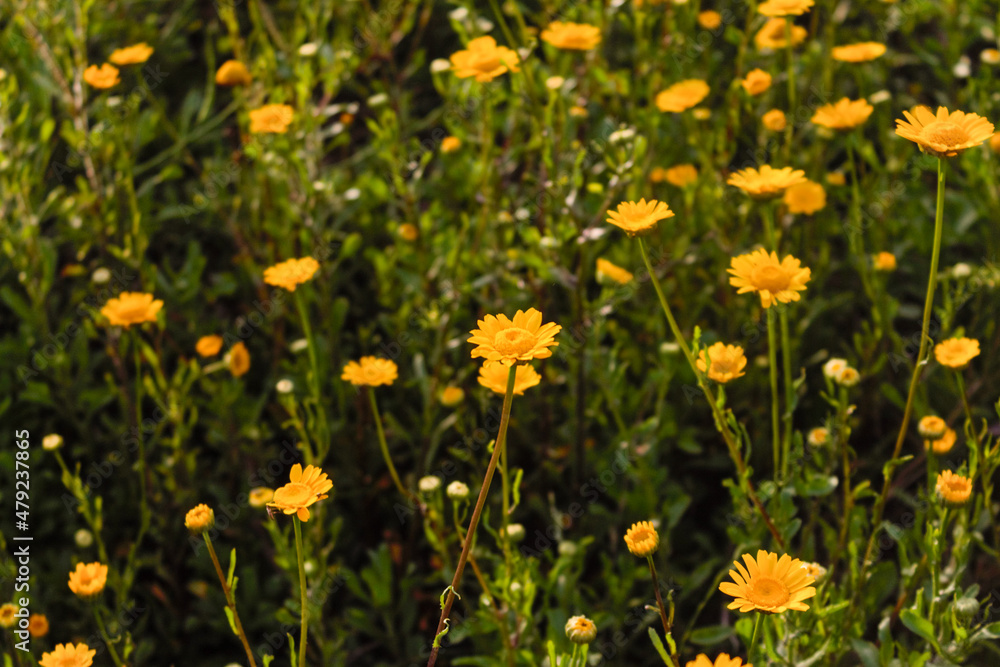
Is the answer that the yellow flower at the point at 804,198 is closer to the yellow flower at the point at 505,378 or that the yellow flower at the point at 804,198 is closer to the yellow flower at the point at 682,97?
the yellow flower at the point at 682,97

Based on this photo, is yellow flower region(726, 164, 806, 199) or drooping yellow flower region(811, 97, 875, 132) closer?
yellow flower region(726, 164, 806, 199)

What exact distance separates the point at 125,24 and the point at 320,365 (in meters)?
1.60

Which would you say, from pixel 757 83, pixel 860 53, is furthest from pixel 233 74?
pixel 860 53

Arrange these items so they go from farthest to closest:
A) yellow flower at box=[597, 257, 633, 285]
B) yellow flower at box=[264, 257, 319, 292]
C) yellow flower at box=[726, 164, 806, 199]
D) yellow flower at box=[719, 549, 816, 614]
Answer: yellow flower at box=[597, 257, 633, 285], yellow flower at box=[264, 257, 319, 292], yellow flower at box=[726, 164, 806, 199], yellow flower at box=[719, 549, 816, 614]

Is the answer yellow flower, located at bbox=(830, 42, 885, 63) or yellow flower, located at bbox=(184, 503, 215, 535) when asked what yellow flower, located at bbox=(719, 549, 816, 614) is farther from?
yellow flower, located at bbox=(830, 42, 885, 63)

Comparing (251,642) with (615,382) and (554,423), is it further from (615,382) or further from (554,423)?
(615,382)

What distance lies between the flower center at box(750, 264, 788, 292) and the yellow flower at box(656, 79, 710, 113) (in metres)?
0.92

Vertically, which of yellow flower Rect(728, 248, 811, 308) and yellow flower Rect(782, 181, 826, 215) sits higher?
yellow flower Rect(728, 248, 811, 308)

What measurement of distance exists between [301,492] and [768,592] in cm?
67

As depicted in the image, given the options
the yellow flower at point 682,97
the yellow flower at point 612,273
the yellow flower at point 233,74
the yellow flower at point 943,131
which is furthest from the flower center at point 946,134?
the yellow flower at point 233,74

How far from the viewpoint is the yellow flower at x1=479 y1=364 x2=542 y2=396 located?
4.84ft

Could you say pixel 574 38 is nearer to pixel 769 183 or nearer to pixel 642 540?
pixel 769 183

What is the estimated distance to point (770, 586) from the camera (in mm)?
1231

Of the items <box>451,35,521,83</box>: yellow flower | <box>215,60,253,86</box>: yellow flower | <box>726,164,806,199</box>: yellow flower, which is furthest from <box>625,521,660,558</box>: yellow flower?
<box>215,60,253,86</box>: yellow flower
